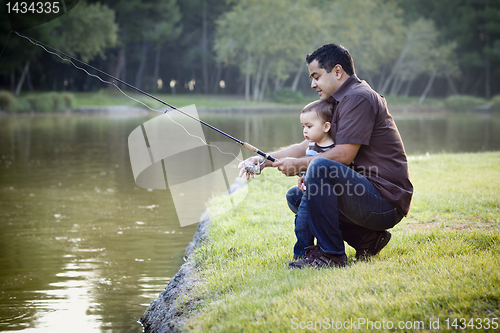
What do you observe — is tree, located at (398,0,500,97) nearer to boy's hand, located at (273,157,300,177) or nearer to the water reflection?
the water reflection

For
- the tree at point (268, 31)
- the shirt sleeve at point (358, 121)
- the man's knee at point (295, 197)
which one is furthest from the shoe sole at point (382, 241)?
the tree at point (268, 31)

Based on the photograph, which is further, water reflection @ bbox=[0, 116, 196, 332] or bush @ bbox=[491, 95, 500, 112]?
bush @ bbox=[491, 95, 500, 112]

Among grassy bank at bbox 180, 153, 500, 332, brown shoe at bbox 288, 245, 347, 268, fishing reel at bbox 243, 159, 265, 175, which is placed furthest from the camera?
fishing reel at bbox 243, 159, 265, 175

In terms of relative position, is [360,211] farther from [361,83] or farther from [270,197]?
[270,197]

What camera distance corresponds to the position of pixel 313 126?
3602mm

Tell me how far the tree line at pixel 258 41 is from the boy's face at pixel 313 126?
36.6 meters

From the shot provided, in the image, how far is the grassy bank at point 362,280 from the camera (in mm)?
2668

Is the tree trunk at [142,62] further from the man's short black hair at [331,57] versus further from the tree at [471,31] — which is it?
the man's short black hair at [331,57]

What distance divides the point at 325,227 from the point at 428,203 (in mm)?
2870

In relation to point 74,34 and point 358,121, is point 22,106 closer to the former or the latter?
point 74,34

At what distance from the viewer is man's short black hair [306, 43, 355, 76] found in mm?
3500

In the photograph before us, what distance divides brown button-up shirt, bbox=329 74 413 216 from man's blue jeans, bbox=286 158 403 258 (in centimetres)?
8

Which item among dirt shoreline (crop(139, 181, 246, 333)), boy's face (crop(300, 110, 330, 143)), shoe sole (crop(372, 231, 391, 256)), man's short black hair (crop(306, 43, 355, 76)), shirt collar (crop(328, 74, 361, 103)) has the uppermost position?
man's short black hair (crop(306, 43, 355, 76))

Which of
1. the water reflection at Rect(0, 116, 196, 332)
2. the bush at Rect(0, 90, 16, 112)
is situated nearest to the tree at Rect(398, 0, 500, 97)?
the bush at Rect(0, 90, 16, 112)
